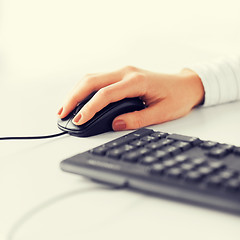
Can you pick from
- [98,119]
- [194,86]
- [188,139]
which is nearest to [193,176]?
[188,139]

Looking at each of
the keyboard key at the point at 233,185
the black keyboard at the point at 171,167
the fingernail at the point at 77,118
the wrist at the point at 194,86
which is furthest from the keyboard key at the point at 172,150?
the wrist at the point at 194,86

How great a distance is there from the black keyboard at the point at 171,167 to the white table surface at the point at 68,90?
2cm

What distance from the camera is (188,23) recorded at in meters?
1.43

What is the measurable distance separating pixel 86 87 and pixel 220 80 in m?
0.30

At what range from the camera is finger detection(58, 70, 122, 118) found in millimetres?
776

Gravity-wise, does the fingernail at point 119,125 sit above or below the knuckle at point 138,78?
below

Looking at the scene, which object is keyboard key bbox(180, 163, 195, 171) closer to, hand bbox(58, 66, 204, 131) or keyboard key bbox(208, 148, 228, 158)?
keyboard key bbox(208, 148, 228, 158)

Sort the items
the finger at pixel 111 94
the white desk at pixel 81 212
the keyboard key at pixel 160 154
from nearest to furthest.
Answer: the white desk at pixel 81 212, the keyboard key at pixel 160 154, the finger at pixel 111 94

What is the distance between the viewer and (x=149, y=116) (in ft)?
2.58

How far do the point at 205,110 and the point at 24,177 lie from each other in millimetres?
438

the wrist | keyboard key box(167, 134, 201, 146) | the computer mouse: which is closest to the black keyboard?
keyboard key box(167, 134, 201, 146)

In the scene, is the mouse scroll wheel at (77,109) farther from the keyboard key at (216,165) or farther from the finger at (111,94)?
the keyboard key at (216,165)

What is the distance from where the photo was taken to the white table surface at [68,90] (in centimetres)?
44

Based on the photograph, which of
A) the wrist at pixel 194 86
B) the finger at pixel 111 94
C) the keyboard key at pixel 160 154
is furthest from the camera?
the wrist at pixel 194 86
